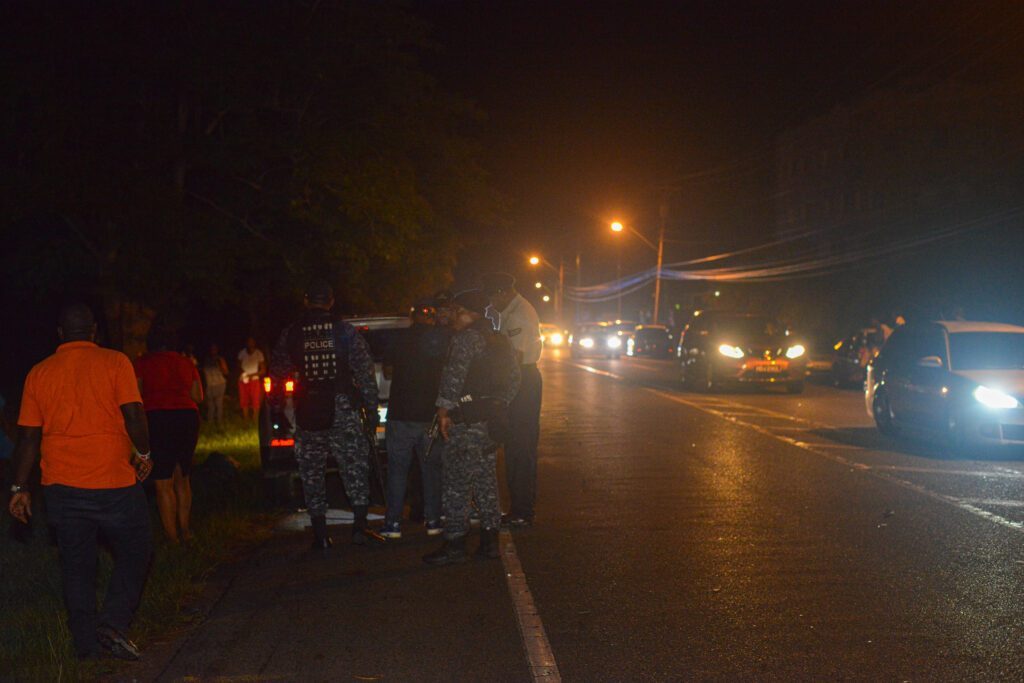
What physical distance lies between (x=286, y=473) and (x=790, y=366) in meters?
16.9

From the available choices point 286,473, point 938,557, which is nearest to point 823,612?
point 938,557

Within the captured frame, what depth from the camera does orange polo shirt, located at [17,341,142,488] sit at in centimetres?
556

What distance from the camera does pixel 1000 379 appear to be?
13164 millimetres

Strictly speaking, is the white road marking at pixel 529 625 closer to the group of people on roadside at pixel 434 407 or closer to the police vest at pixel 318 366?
the group of people on roadside at pixel 434 407

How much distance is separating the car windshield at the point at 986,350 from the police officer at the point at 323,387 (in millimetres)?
8651

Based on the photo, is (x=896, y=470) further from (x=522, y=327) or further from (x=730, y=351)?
(x=730, y=351)

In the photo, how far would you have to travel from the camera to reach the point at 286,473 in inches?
389

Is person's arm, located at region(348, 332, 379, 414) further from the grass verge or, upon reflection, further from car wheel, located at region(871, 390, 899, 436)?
car wheel, located at region(871, 390, 899, 436)

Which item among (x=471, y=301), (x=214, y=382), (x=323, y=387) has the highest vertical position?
(x=471, y=301)

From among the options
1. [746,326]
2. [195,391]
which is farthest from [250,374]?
[746,326]

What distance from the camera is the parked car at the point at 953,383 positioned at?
12922mm

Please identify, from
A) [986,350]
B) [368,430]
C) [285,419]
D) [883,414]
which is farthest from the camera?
[883,414]

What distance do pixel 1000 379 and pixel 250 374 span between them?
40.6 ft

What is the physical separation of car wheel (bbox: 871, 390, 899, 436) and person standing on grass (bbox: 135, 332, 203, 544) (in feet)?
33.2
